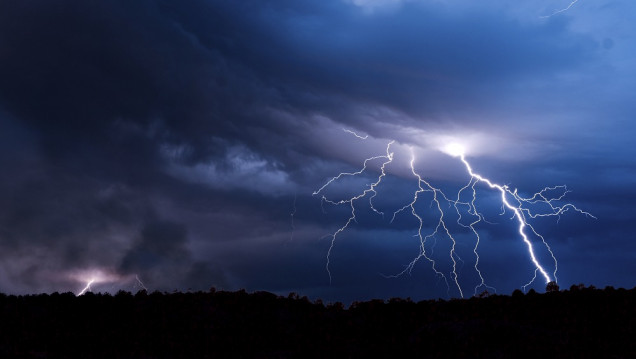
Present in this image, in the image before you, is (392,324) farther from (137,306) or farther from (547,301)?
(137,306)

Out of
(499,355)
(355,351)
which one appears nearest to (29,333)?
(355,351)

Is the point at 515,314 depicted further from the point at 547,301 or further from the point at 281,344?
the point at 281,344

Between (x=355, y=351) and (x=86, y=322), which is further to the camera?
(x=86, y=322)

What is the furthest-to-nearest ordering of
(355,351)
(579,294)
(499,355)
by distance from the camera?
1. (579,294)
2. (355,351)
3. (499,355)

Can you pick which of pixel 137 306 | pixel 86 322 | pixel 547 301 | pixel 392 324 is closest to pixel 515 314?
pixel 547 301

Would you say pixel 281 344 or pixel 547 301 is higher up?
pixel 547 301

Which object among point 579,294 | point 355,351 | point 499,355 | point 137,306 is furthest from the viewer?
point 579,294
